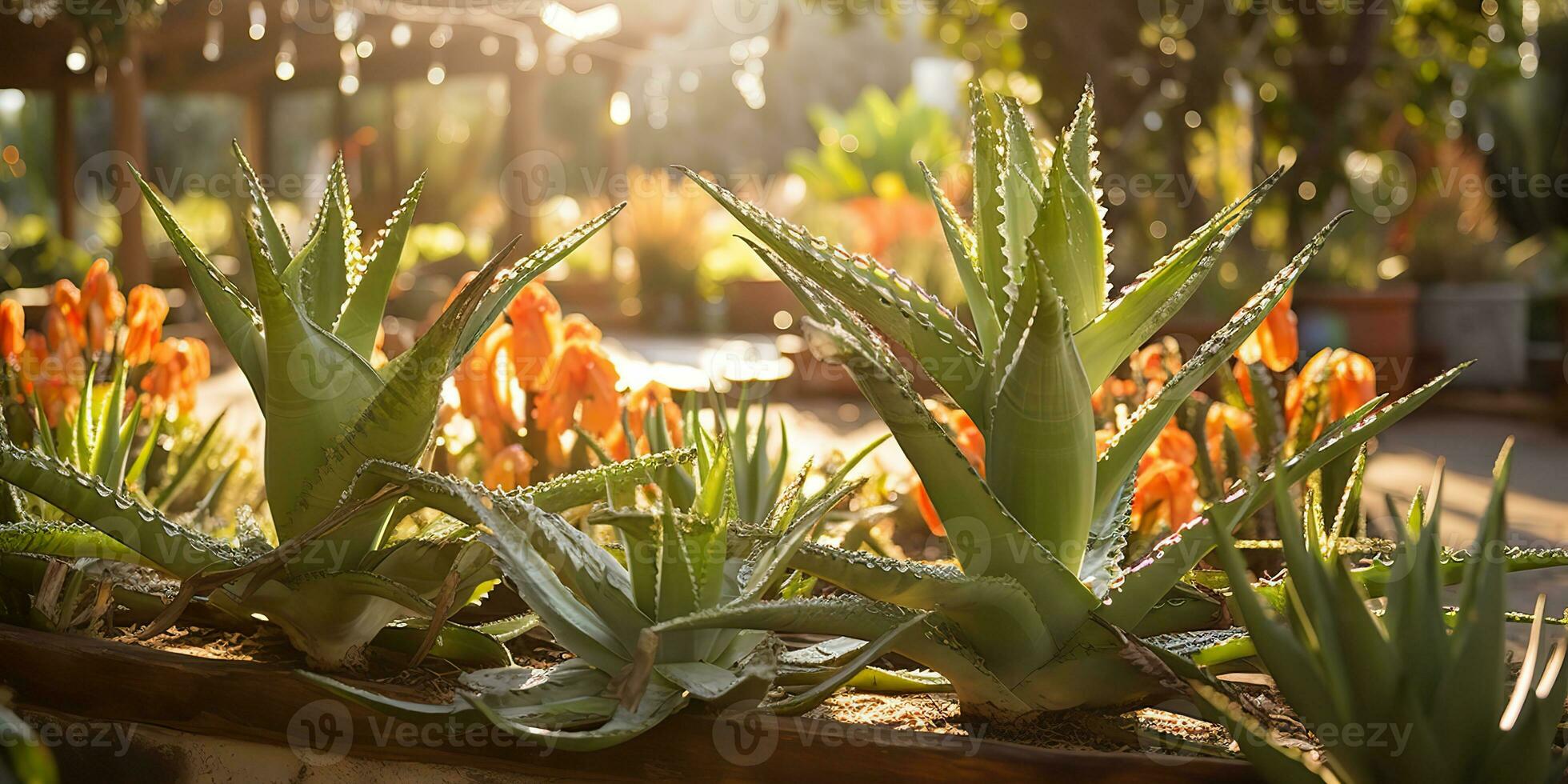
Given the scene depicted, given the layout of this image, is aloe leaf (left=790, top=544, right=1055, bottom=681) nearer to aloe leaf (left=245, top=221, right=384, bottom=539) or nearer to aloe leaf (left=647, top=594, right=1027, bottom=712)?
aloe leaf (left=647, top=594, right=1027, bottom=712)

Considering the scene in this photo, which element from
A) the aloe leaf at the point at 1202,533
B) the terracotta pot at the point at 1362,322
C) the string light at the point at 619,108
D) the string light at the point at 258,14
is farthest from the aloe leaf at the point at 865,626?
the string light at the point at 619,108

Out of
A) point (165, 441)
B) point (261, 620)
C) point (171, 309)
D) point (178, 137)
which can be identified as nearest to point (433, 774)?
point (261, 620)

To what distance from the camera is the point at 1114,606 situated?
4.22 feet

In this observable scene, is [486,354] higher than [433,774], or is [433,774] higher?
[486,354]

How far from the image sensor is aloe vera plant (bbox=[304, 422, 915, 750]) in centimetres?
115

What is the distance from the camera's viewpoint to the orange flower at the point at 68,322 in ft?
8.23

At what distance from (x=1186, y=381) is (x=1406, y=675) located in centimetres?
37

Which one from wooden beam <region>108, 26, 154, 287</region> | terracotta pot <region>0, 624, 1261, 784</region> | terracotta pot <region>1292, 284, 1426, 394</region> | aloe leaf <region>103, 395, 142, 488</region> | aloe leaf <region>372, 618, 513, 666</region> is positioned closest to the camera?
terracotta pot <region>0, 624, 1261, 784</region>

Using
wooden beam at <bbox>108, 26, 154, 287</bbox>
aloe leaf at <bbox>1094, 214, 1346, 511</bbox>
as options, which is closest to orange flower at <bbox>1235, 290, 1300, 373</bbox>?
aloe leaf at <bbox>1094, 214, 1346, 511</bbox>

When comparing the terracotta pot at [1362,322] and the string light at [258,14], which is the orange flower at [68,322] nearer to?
the string light at [258,14]

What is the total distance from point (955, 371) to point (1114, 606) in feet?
0.95

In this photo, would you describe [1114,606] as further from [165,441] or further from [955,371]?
[165,441]

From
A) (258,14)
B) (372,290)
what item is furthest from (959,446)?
(258,14)

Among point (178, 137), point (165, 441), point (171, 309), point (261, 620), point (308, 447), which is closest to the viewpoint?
point (308, 447)
